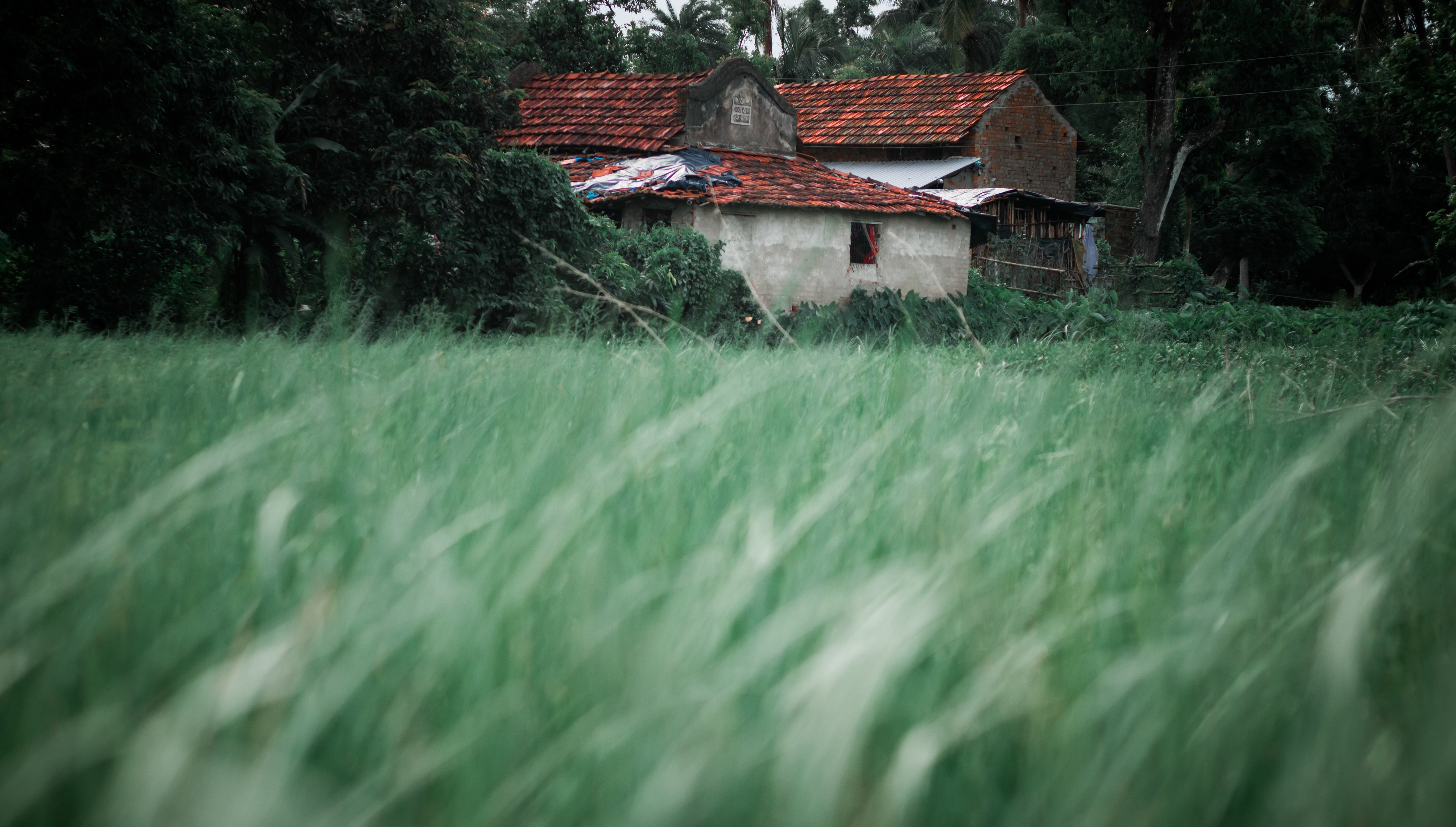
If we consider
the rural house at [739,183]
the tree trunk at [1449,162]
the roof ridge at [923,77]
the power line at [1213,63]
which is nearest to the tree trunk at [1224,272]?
the tree trunk at [1449,162]

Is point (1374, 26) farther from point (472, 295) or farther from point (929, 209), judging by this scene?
point (472, 295)

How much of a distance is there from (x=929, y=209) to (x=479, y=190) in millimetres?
10455

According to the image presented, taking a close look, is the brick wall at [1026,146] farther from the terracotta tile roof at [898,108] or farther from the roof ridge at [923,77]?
the roof ridge at [923,77]

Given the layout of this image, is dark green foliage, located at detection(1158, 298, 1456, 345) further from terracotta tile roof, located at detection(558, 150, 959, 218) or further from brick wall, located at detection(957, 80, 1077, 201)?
brick wall, located at detection(957, 80, 1077, 201)

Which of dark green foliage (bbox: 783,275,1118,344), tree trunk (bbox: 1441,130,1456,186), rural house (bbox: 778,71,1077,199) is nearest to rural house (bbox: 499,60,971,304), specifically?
dark green foliage (bbox: 783,275,1118,344)

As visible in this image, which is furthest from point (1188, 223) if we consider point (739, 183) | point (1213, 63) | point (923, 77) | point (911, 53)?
point (739, 183)

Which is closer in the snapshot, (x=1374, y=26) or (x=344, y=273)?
(x=344, y=273)

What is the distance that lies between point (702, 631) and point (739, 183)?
1710 cm

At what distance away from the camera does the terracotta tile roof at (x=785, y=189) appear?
16938 millimetres

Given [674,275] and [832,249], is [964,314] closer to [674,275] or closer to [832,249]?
[674,275]

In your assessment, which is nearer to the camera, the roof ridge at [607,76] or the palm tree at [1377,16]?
the roof ridge at [607,76]

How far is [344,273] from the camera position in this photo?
1007 cm

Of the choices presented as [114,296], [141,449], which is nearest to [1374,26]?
[114,296]

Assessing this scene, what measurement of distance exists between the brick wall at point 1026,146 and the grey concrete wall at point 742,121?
719 cm
